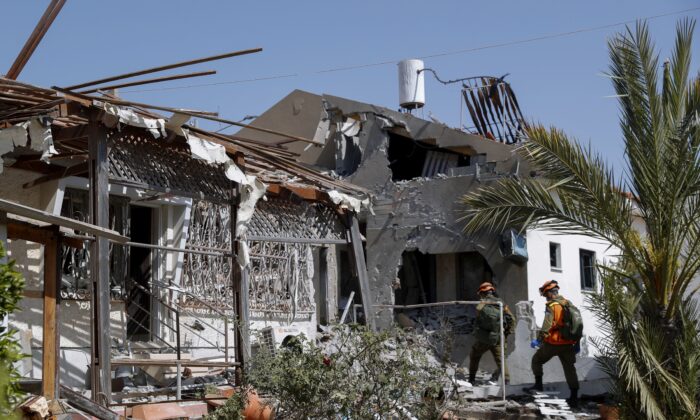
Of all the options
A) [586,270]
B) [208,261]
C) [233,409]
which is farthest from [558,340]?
[586,270]

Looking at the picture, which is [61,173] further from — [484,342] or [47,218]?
[484,342]

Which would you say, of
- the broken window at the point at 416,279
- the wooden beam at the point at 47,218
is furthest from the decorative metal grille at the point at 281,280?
the wooden beam at the point at 47,218

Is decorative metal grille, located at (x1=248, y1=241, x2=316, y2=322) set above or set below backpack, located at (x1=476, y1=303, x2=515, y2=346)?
above

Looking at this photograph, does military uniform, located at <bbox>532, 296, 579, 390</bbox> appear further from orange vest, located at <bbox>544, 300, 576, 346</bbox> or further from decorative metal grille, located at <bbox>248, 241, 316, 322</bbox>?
decorative metal grille, located at <bbox>248, 241, 316, 322</bbox>

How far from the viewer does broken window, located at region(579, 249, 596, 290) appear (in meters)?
20.3

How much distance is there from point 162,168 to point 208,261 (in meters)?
4.61

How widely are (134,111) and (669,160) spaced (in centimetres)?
580

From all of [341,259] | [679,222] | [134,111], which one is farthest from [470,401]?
[341,259]

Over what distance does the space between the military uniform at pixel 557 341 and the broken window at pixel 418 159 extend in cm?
729

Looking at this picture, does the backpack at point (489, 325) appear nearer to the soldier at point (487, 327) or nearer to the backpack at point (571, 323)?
the soldier at point (487, 327)

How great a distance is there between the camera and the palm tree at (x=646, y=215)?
10195mm

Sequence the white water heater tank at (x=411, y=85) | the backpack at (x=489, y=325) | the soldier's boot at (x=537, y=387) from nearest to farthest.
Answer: the soldier's boot at (x=537, y=387) → the backpack at (x=489, y=325) → the white water heater tank at (x=411, y=85)

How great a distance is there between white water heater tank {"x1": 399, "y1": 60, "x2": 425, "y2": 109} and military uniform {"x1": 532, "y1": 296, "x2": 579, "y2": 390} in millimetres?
9867

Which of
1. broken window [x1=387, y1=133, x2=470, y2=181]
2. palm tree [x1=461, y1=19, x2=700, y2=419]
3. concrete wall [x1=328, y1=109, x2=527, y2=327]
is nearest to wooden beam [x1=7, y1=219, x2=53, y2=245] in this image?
palm tree [x1=461, y1=19, x2=700, y2=419]
